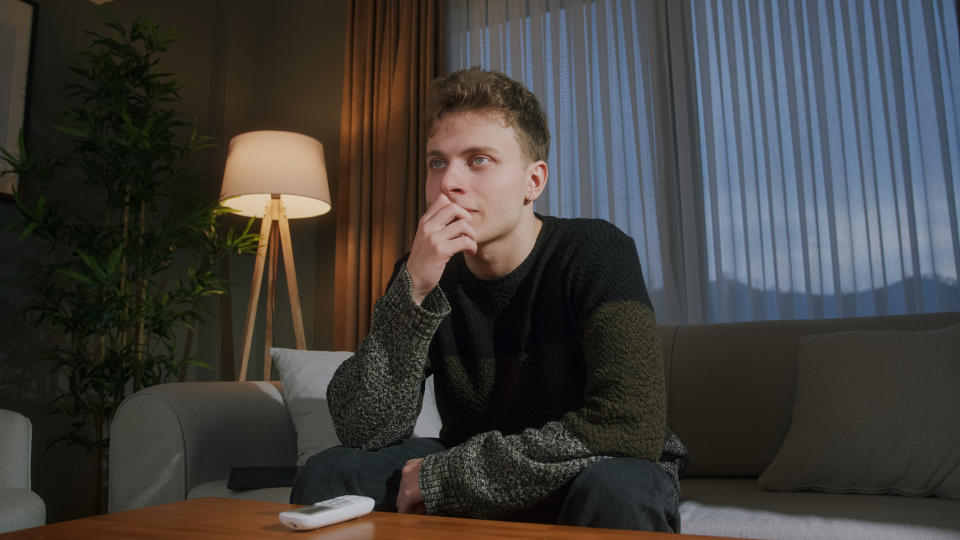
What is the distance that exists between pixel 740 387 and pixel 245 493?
1302 millimetres

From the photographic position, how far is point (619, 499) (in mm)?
870

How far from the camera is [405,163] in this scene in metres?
3.24

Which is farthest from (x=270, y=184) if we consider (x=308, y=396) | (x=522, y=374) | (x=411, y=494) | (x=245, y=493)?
(x=411, y=494)

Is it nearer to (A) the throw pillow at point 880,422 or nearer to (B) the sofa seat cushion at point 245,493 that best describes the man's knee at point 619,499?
(A) the throw pillow at point 880,422

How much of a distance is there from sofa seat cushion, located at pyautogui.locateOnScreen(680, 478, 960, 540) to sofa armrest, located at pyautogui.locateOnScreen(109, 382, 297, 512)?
1.16m

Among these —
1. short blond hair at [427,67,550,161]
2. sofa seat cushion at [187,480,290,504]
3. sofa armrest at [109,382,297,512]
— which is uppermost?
short blond hair at [427,67,550,161]

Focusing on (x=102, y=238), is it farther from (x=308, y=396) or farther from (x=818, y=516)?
(x=818, y=516)

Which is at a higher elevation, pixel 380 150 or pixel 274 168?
pixel 380 150

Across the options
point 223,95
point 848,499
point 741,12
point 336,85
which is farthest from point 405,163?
point 848,499

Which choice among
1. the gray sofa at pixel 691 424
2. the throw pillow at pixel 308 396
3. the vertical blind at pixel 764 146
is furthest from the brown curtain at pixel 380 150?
the gray sofa at pixel 691 424

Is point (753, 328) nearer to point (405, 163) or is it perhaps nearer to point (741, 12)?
point (741, 12)

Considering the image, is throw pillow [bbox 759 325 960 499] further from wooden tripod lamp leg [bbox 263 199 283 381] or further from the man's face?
wooden tripod lamp leg [bbox 263 199 283 381]

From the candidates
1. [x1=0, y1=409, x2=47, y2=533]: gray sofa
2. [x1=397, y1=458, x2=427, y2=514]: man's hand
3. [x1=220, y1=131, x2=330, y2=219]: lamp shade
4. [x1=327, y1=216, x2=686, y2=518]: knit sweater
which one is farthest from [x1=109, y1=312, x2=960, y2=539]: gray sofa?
[x1=220, y1=131, x2=330, y2=219]: lamp shade

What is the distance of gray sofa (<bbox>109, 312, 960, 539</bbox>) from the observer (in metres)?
1.70
